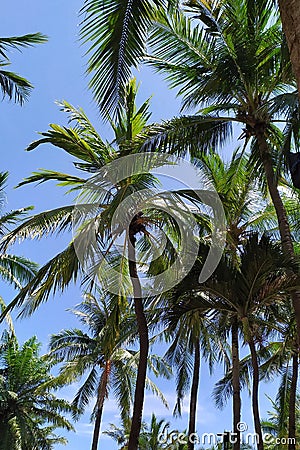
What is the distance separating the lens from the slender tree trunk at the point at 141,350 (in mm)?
8664

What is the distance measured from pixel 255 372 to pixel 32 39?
7304 millimetres

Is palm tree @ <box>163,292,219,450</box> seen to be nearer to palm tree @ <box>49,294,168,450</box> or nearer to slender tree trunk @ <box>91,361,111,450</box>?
palm tree @ <box>49,294,168,450</box>

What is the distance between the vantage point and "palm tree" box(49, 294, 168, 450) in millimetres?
17281

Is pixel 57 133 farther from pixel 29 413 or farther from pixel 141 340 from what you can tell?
pixel 29 413

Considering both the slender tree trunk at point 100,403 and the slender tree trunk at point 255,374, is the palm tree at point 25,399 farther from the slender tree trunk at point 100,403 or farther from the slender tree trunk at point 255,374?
the slender tree trunk at point 255,374

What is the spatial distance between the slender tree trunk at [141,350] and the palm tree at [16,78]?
308 cm

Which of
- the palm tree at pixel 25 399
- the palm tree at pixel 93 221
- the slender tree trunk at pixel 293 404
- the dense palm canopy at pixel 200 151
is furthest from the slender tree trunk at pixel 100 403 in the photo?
the palm tree at pixel 93 221

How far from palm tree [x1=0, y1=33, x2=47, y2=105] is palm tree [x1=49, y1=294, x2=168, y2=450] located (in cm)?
895

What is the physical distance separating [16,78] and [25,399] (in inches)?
612

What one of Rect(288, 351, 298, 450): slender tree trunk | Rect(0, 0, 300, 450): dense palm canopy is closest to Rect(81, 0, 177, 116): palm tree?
Rect(0, 0, 300, 450): dense palm canopy

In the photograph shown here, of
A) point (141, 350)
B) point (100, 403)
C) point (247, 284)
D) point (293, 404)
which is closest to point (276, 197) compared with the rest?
point (247, 284)

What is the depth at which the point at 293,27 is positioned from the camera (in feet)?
7.03

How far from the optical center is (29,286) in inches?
336

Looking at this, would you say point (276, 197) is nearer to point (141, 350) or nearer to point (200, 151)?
point (200, 151)
